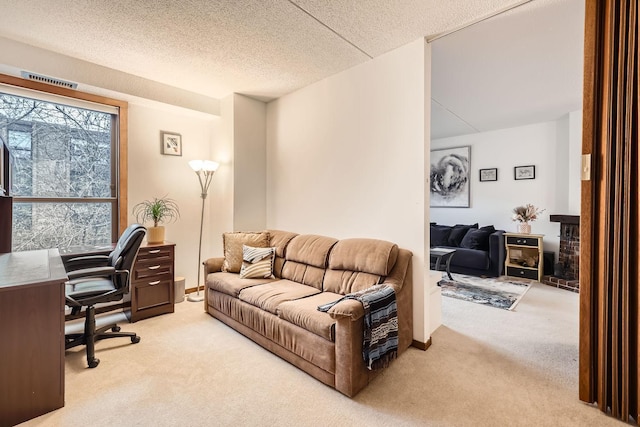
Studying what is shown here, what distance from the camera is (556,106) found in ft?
14.2

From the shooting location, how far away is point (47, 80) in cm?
293

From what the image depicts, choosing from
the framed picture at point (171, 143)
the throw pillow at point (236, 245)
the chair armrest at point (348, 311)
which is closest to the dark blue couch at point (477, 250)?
the throw pillow at point (236, 245)

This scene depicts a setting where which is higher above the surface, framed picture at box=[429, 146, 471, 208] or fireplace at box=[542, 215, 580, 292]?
framed picture at box=[429, 146, 471, 208]

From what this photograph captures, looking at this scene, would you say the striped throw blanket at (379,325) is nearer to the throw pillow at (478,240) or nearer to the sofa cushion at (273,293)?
the sofa cushion at (273,293)


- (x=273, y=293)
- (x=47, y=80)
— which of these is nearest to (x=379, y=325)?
(x=273, y=293)

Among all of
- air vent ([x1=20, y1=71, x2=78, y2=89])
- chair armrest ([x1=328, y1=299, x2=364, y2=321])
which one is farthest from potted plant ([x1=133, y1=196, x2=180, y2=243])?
chair armrest ([x1=328, y1=299, x2=364, y2=321])

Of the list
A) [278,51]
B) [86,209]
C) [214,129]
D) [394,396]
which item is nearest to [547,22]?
[278,51]

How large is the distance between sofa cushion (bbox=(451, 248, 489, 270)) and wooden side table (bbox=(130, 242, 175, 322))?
4.48 m

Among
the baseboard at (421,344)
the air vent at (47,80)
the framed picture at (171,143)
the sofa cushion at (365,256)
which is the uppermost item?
the air vent at (47,80)

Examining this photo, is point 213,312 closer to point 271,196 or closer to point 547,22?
point 271,196

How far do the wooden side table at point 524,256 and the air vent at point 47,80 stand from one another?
6284mm

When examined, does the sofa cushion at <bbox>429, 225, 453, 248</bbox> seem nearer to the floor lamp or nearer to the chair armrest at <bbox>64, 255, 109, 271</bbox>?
the floor lamp

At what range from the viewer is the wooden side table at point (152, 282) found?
318 cm

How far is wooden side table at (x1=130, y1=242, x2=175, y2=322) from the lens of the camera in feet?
10.4
